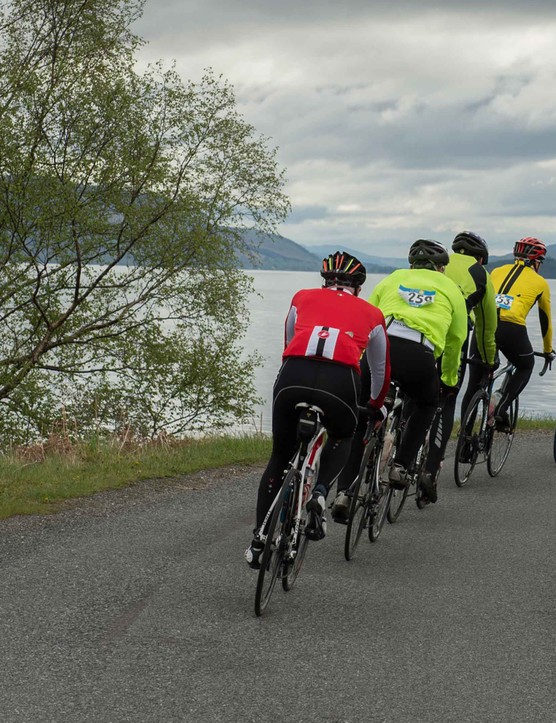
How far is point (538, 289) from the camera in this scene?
417 inches

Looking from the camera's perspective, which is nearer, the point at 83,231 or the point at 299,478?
the point at 299,478

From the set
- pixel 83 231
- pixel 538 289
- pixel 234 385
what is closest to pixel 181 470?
pixel 538 289

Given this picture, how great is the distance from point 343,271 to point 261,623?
2258 mm

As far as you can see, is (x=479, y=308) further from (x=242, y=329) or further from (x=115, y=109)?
(x=242, y=329)

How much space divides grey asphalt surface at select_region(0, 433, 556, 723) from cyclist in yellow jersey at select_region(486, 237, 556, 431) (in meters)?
2.42

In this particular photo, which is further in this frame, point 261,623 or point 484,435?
point 484,435

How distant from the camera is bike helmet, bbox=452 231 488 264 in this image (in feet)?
29.7

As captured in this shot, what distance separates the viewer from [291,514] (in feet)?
19.0

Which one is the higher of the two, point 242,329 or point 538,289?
point 538,289

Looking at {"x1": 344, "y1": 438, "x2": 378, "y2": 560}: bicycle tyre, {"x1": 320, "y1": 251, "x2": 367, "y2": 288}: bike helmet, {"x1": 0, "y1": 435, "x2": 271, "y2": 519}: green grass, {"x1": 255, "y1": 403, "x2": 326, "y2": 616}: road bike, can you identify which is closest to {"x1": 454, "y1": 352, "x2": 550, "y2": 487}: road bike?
{"x1": 0, "y1": 435, "x2": 271, "y2": 519}: green grass

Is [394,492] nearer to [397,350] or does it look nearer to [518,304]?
[397,350]

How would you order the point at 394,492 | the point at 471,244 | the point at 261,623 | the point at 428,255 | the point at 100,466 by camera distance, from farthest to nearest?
the point at 100,466, the point at 471,244, the point at 394,492, the point at 428,255, the point at 261,623

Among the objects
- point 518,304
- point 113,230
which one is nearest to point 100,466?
point 518,304

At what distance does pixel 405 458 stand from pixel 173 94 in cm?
1523
